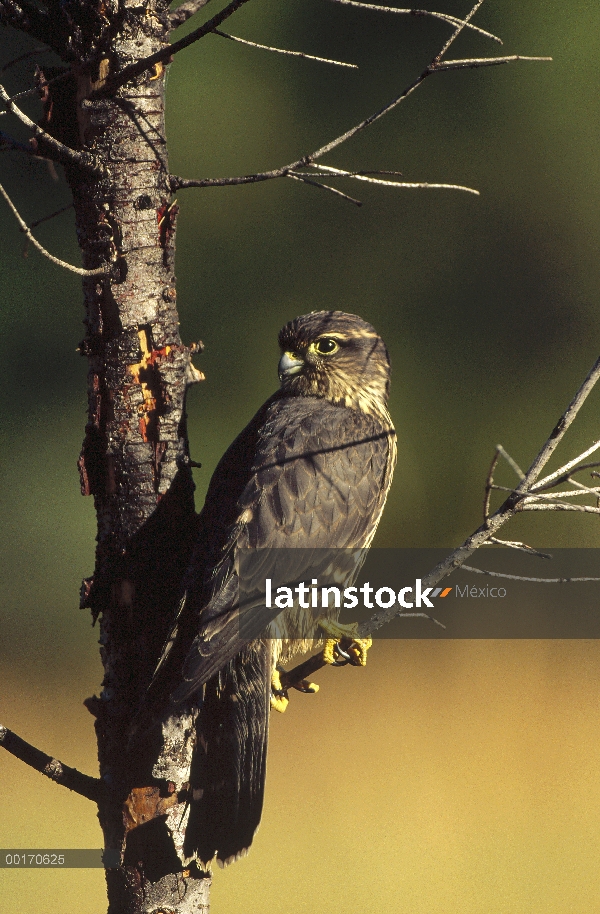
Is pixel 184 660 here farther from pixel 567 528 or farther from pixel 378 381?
pixel 567 528

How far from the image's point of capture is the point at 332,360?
3.41 metres

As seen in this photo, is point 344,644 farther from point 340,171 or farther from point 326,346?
point 340,171

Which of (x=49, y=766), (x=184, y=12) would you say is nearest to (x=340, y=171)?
(x=184, y=12)

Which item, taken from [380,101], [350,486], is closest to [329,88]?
[380,101]

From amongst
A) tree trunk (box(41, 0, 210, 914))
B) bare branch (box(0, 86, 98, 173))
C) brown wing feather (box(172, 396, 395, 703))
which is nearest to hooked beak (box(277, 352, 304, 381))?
brown wing feather (box(172, 396, 395, 703))

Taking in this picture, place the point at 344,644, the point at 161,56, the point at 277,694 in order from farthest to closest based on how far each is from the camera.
Answer: the point at 277,694, the point at 344,644, the point at 161,56

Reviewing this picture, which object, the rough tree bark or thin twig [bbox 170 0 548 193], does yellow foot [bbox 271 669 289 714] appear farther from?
thin twig [bbox 170 0 548 193]

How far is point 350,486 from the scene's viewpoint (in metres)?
3.01

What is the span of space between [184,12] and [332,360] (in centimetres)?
140

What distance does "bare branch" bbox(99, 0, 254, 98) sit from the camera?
1929 millimetres

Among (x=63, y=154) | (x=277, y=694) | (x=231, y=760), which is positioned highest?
(x=63, y=154)

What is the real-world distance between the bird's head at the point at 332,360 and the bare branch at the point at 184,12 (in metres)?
1.24

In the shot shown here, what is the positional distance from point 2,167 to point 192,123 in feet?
5.92

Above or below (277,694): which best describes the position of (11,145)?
above
